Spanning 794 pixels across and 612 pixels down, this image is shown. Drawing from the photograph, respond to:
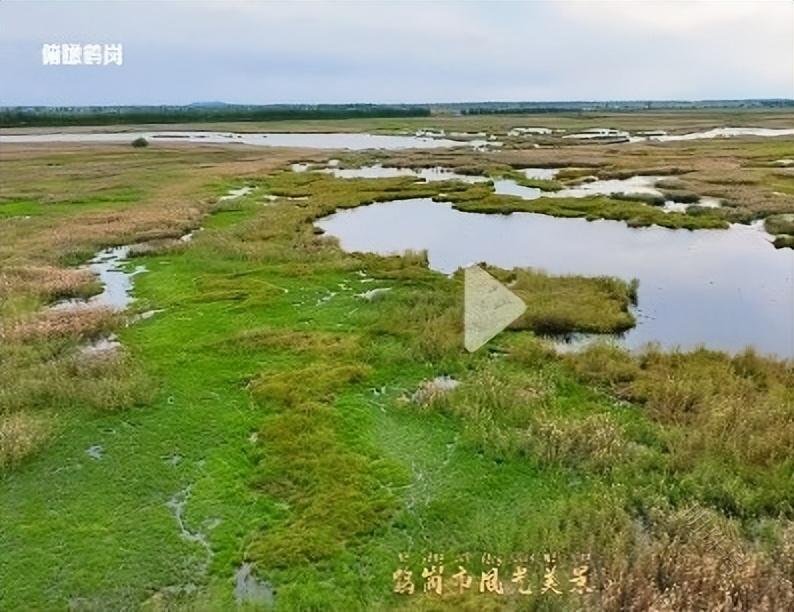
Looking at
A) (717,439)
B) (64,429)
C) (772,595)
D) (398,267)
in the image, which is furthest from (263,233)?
(772,595)

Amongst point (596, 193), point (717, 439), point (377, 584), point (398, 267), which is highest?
point (596, 193)

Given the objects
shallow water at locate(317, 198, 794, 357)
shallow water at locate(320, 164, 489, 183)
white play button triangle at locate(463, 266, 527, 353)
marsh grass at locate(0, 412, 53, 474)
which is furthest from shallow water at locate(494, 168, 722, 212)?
marsh grass at locate(0, 412, 53, 474)

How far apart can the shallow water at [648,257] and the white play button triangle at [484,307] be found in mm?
2530

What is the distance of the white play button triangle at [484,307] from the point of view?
18328 mm

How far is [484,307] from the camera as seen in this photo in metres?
21.2

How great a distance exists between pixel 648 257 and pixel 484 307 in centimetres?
1050

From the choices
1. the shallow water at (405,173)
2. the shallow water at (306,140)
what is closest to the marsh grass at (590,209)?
the shallow water at (405,173)

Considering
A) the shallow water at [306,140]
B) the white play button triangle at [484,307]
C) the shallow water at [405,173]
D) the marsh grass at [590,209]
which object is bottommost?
the white play button triangle at [484,307]

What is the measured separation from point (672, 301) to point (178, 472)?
A: 1701 centimetres

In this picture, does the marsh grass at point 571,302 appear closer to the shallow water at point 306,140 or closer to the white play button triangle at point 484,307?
the white play button triangle at point 484,307

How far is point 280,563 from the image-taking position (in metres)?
9.47

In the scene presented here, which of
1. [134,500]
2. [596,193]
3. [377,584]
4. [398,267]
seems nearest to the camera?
[377,584]

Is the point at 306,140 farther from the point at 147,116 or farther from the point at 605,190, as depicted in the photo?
the point at 147,116

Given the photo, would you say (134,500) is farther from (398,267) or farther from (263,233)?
(263,233)
